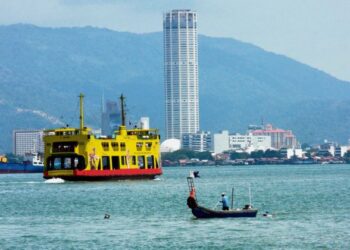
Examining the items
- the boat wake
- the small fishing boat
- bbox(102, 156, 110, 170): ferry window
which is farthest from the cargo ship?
the small fishing boat

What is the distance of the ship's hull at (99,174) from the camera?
13550cm

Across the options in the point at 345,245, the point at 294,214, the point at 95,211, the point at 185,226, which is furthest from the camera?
the point at 95,211

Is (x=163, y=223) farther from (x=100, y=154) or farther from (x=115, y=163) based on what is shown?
(x=115, y=163)

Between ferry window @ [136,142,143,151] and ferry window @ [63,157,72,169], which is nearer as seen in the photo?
ferry window @ [63,157,72,169]

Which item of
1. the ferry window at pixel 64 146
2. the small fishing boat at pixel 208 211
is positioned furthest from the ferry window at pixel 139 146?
the small fishing boat at pixel 208 211

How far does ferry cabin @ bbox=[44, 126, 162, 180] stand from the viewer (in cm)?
13500

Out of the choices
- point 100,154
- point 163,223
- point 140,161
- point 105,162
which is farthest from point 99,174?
point 163,223

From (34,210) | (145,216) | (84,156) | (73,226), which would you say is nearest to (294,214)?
(145,216)

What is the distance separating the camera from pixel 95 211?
83.2m

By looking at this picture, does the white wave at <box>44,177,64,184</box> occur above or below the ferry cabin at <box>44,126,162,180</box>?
below

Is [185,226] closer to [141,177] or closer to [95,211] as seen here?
[95,211]

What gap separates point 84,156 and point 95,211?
51315 mm

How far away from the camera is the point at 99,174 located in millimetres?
137250

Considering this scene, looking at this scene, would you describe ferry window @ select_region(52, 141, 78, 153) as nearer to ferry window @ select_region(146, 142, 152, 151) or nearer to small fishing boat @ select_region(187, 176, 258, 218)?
ferry window @ select_region(146, 142, 152, 151)
